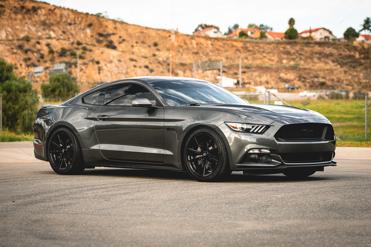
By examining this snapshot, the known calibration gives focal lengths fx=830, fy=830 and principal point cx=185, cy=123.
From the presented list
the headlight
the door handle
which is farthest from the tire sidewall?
the headlight

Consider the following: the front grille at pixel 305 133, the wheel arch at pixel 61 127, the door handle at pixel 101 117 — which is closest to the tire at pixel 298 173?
the front grille at pixel 305 133

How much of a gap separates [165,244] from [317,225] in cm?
161

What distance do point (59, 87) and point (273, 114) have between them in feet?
219

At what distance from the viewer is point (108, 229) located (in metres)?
7.24

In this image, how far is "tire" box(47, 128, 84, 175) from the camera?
42.5ft

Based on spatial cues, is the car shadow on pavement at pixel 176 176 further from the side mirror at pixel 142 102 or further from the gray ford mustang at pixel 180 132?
the side mirror at pixel 142 102

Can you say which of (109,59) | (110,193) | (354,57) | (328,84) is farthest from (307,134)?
(354,57)

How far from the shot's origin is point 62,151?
13.2 metres

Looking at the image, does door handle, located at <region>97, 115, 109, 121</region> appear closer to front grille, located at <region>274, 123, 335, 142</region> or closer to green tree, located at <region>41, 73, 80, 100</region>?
front grille, located at <region>274, 123, 335, 142</region>

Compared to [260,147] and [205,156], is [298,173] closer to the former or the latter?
[260,147]

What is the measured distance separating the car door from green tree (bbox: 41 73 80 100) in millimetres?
58687

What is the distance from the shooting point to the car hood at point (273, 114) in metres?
11.1

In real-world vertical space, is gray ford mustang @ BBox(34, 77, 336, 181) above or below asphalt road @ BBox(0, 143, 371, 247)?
above

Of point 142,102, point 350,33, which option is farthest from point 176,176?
point 350,33
